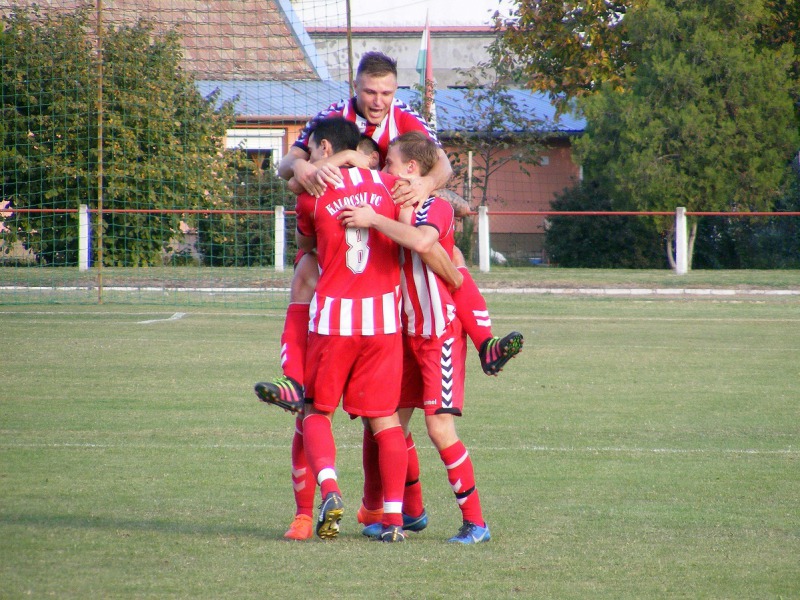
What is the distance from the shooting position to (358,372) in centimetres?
487

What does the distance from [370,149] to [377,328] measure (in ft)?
Result: 3.57

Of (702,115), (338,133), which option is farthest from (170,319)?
(702,115)

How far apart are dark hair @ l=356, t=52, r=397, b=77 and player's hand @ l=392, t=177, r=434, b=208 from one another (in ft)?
Answer: 2.11

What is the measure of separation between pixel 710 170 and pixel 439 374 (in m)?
25.5

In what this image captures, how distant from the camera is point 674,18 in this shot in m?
29.2

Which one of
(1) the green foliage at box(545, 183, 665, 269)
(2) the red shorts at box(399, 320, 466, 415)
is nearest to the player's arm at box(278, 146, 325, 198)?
(2) the red shorts at box(399, 320, 466, 415)

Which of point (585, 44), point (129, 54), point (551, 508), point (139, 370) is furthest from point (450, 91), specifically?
point (551, 508)

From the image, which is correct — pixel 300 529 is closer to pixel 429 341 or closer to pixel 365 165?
pixel 429 341

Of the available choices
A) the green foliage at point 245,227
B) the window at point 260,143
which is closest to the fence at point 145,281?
the green foliage at point 245,227

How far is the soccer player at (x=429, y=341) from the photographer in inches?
192

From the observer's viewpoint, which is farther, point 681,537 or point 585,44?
point 585,44

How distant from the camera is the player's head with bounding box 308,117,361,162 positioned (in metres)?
5.06

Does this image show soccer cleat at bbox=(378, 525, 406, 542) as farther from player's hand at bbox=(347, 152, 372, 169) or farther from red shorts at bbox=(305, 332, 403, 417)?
player's hand at bbox=(347, 152, 372, 169)

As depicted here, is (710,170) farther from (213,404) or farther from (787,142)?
(213,404)
